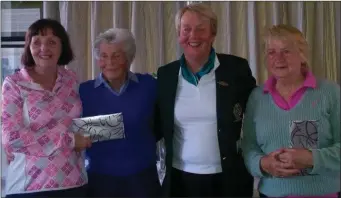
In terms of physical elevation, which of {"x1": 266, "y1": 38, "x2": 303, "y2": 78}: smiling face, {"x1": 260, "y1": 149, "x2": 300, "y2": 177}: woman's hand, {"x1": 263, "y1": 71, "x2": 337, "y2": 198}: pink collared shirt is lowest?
{"x1": 260, "y1": 149, "x2": 300, "y2": 177}: woman's hand

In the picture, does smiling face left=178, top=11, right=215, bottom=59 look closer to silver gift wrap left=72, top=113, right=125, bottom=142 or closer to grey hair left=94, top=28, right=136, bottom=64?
grey hair left=94, top=28, right=136, bottom=64

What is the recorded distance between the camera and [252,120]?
1441mm

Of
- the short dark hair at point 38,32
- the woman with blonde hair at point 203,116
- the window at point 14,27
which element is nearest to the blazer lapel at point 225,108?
the woman with blonde hair at point 203,116

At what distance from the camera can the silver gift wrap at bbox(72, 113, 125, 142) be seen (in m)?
1.53

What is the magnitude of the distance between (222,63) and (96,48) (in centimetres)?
57

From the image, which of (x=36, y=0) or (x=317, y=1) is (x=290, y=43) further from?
(x=36, y=0)

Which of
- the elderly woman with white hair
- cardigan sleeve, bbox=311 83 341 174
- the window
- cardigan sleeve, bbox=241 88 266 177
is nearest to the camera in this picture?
cardigan sleeve, bbox=311 83 341 174

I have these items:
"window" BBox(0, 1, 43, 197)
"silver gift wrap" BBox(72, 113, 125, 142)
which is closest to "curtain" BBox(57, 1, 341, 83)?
"window" BBox(0, 1, 43, 197)

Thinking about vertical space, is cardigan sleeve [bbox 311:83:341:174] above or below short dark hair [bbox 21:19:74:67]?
below

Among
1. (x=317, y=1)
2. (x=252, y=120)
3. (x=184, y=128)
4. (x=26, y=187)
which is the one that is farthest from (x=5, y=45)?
(x=317, y=1)

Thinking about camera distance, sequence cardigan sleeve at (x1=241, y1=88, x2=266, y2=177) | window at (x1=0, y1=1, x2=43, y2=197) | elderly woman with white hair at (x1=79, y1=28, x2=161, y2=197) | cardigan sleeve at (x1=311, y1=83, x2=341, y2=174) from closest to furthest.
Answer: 1. cardigan sleeve at (x1=311, y1=83, x2=341, y2=174)
2. cardigan sleeve at (x1=241, y1=88, x2=266, y2=177)
3. elderly woman with white hair at (x1=79, y1=28, x2=161, y2=197)
4. window at (x1=0, y1=1, x2=43, y2=197)

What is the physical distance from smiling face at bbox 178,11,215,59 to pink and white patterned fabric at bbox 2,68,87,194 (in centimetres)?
56

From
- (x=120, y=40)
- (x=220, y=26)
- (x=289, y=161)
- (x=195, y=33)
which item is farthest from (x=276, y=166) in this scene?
(x=220, y=26)

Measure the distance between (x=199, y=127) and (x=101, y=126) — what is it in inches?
15.5
